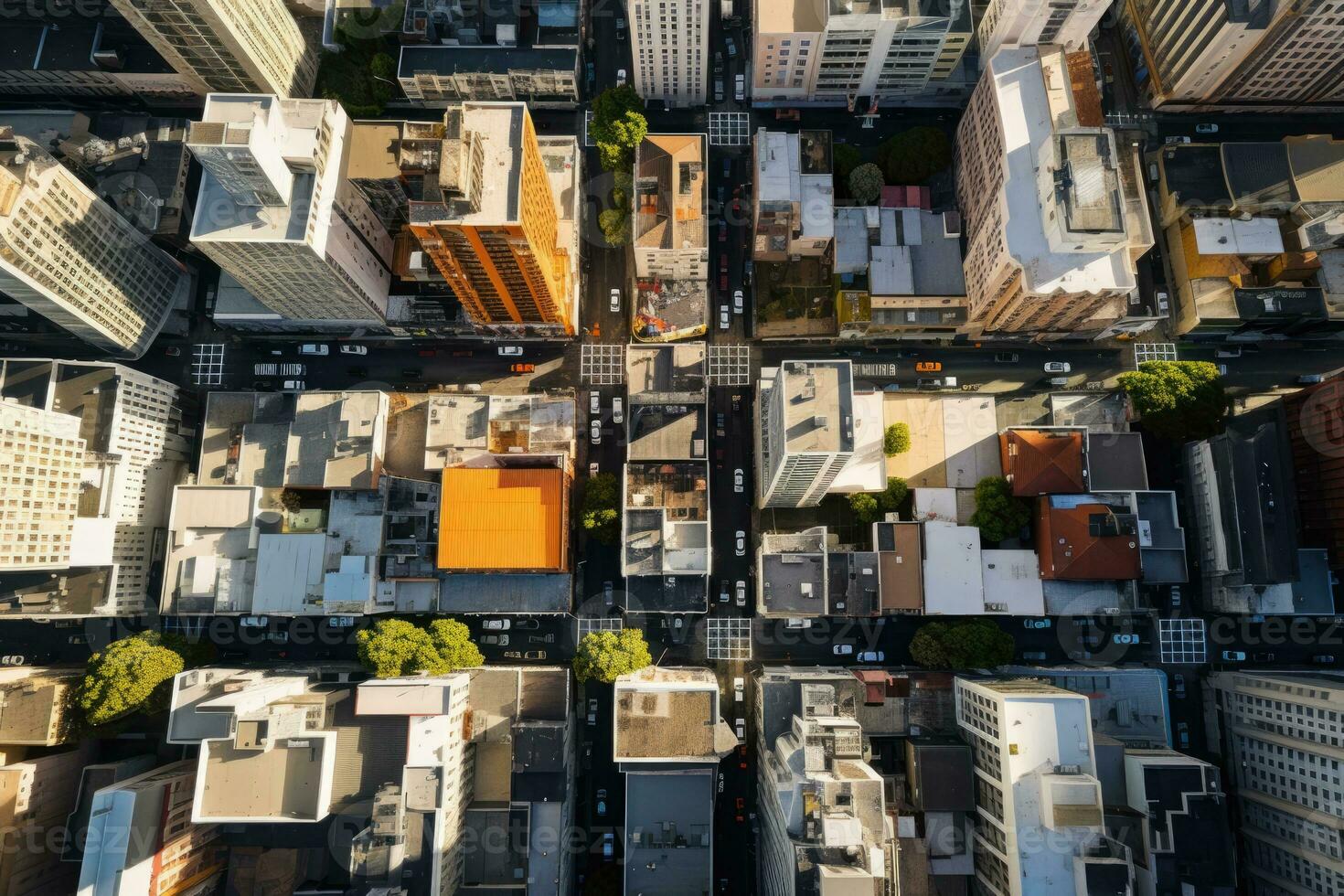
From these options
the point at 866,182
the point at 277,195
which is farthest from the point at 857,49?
the point at 277,195

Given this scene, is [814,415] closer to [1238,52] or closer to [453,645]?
[453,645]

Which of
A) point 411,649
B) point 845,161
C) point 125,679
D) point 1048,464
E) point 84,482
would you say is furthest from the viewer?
point 845,161

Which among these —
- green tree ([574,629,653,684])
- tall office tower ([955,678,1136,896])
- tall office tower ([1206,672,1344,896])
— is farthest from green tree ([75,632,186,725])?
tall office tower ([1206,672,1344,896])

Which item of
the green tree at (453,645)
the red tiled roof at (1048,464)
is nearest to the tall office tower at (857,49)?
the red tiled roof at (1048,464)

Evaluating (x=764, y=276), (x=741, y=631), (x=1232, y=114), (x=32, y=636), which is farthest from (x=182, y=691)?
(x=1232, y=114)

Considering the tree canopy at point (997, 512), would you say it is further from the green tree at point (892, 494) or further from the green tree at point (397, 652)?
the green tree at point (397, 652)
